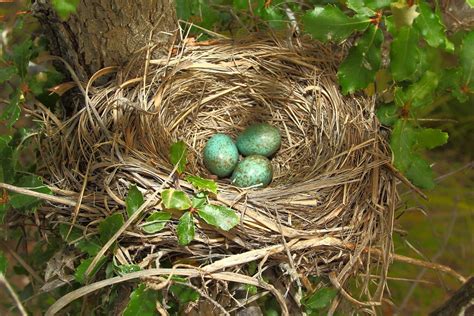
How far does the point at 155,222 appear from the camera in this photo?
54.6 inches

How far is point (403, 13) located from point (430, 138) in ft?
0.98

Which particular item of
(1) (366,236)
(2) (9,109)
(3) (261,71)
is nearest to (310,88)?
(3) (261,71)

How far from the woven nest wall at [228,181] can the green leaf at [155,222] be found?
0.08 ft

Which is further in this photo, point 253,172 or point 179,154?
point 253,172

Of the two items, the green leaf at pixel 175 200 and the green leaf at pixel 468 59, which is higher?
the green leaf at pixel 468 59

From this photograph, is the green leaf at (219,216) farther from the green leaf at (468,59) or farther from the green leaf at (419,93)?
the green leaf at (468,59)

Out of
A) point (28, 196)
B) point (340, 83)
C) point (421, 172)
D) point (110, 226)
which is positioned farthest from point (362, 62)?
point (28, 196)

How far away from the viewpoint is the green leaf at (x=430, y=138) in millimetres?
1405

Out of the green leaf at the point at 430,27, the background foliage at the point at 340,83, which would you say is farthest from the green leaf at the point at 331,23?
the green leaf at the point at 430,27

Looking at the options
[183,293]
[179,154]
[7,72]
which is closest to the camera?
[183,293]

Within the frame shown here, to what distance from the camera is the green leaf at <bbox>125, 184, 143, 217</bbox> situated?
138cm

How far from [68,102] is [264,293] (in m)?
0.69

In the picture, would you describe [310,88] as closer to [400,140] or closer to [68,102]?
[400,140]

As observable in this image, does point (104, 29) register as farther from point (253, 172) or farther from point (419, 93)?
point (419, 93)
